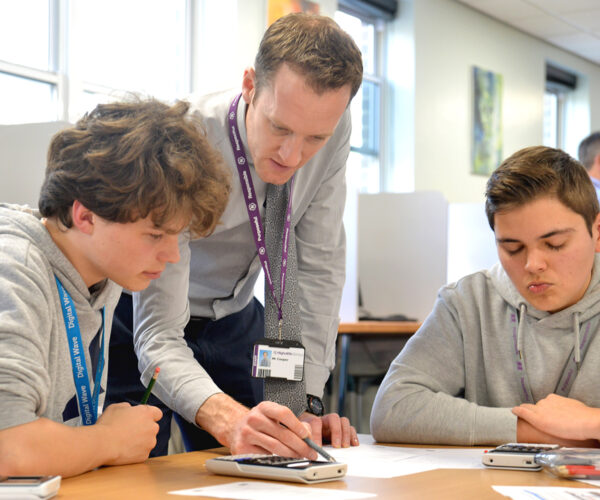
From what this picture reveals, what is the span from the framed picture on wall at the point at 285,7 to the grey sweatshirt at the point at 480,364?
4224 millimetres

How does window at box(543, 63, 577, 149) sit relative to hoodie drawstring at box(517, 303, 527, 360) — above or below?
above

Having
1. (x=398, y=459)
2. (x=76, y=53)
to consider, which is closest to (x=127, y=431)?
(x=398, y=459)

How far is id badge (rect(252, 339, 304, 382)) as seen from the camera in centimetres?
159

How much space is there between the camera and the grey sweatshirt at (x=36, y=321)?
3.45 ft

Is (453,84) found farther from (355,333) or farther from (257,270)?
(257,270)

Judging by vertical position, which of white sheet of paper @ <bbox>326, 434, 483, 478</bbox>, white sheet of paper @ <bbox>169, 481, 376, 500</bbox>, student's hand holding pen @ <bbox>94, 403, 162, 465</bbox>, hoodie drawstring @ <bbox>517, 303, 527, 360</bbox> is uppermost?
hoodie drawstring @ <bbox>517, 303, 527, 360</bbox>

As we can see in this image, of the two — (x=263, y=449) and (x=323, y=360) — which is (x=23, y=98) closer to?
(x=323, y=360)

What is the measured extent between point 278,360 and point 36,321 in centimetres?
60

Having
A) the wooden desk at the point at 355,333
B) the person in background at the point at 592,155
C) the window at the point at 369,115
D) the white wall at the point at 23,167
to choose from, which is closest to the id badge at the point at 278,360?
the white wall at the point at 23,167

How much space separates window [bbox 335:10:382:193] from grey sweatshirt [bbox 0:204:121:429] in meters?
5.74

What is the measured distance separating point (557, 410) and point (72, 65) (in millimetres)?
3874

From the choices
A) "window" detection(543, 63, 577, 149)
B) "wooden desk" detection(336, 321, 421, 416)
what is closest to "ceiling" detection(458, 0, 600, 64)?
"window" detection(543, 63, 577, 149)

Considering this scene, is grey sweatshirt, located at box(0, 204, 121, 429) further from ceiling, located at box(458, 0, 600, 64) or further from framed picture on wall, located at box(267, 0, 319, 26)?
ceiling, located at box(458, 0, 600, 64)

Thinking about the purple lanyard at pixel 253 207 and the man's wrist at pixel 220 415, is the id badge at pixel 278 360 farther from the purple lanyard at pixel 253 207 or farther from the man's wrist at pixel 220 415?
the man's wrist at pixel 220 415
